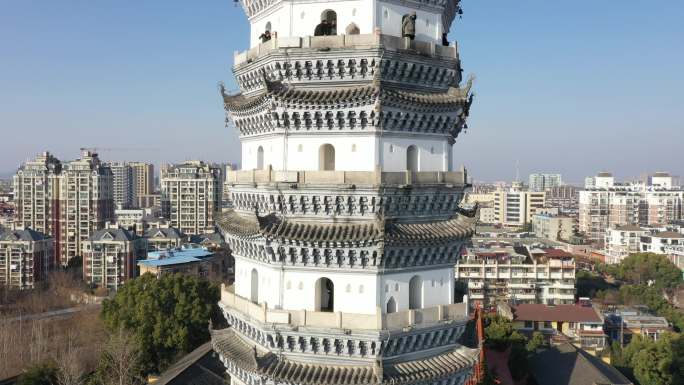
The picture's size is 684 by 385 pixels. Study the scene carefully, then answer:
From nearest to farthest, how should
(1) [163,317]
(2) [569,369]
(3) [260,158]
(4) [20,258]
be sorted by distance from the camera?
(3) [260,158] → (2) [569,369] → (1) [163,317] → (4) [20,258]

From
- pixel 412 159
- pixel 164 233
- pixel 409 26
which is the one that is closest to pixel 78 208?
pixel 164 233

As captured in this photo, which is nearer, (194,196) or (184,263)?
(184,263)

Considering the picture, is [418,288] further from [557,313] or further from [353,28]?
[557,313]

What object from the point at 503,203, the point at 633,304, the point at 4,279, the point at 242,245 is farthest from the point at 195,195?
the point at 242,245

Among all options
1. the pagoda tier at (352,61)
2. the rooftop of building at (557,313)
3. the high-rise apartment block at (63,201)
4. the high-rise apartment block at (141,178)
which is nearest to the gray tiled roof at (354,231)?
the pagoda tier at (352,61)

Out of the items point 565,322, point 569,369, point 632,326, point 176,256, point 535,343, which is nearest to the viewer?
point 569,369
